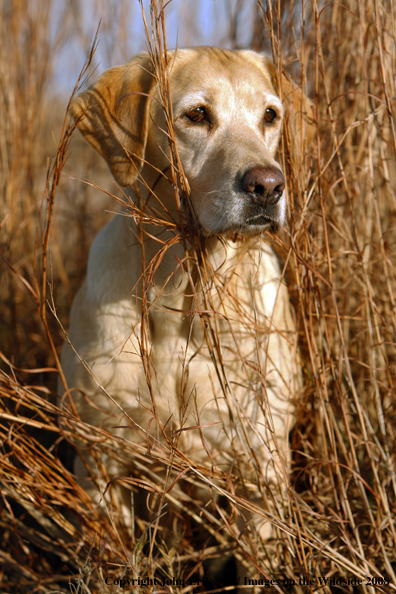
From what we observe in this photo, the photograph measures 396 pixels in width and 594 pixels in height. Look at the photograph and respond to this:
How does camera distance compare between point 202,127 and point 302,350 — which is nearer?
point 202,127

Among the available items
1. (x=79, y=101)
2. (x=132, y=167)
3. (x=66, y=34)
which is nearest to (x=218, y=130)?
(x=132, y=167)

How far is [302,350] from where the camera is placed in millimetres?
2176

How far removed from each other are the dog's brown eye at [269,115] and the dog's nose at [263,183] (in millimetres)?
462

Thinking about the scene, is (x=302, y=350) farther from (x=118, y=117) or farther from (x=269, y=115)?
(x=118, y=117)

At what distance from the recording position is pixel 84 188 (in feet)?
12.5

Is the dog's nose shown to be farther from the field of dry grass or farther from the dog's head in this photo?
the field of dry grass

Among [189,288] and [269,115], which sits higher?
[269,115]

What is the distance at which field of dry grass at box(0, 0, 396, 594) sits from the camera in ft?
5.47

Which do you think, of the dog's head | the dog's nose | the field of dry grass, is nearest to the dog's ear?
the dog's head

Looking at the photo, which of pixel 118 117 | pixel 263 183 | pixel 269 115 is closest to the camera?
pixel 263 183

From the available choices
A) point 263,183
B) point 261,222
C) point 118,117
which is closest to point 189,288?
point 261,222

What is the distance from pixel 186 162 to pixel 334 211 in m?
0.77

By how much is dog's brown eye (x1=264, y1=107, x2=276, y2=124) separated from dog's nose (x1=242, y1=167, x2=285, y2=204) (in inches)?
18.2

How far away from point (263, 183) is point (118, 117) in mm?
637
